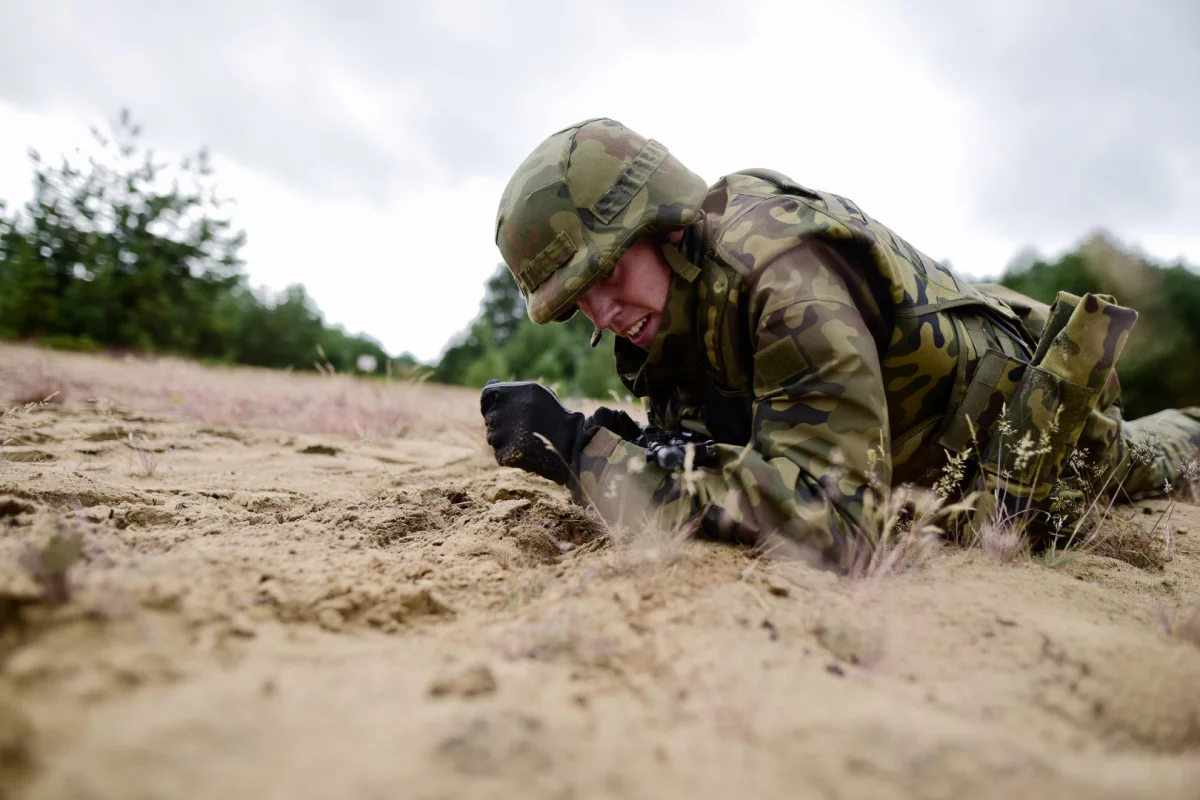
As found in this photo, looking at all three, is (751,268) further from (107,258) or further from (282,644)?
(107,258)

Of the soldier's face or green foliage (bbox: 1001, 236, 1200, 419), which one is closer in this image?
the soldier's face

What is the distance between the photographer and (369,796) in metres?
0.73

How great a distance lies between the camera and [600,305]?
2.18 m

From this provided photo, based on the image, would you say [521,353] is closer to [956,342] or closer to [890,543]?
[956,342]

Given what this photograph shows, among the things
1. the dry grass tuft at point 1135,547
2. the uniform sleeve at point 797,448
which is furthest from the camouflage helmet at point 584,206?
the dry grass tuft at point 1135,547

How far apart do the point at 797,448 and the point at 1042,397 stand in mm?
889

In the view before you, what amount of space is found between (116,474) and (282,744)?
2251 mm

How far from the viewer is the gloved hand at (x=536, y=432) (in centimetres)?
200

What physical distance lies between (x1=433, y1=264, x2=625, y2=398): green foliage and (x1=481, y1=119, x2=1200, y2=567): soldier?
22.1ft

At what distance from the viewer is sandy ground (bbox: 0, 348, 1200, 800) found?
0.79m

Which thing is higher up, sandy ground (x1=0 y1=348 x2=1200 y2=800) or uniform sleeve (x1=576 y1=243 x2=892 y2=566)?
uniform sleeve (x1=576 y1=243 x2=892 y2=566)

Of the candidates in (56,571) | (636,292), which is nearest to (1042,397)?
(636,292)

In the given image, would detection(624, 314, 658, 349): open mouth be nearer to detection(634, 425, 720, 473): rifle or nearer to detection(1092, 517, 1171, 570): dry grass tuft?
detection(634, 425, 720, 473): rifle

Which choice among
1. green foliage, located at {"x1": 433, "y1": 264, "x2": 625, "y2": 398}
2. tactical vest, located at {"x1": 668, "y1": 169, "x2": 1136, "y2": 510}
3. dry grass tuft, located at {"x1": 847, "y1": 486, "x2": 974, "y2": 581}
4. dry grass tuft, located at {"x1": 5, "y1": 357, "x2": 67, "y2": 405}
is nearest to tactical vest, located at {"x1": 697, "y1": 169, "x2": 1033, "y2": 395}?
tactical vest, located at {"x1": 668, "y1": 169, "x2": 1136, "y2": 510}
